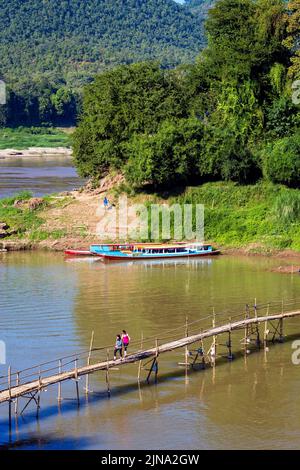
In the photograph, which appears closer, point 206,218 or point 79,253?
point 79,253

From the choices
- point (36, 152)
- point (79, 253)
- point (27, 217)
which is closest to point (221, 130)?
point (79, 253)

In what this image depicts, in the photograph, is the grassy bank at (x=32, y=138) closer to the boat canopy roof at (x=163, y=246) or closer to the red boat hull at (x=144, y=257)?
the boat canopy roof at (x=163, y=246)

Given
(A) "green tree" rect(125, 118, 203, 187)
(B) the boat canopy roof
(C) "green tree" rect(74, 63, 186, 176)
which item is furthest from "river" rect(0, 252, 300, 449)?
(C) "green tree" rect(74, 63, 186, 176)

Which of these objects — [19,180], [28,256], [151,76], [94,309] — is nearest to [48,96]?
[19,180]

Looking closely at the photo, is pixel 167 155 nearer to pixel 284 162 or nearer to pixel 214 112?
pixel 284 162

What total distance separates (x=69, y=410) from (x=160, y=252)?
2539 cm

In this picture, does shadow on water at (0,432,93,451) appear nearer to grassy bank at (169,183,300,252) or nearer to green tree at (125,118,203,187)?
grassy bank at (169,183,300,252)

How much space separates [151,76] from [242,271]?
18.8 m

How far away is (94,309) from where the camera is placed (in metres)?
41.2

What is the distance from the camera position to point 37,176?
90188 millimetres

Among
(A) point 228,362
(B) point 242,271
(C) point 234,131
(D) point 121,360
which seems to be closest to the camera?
(D) point 121,360

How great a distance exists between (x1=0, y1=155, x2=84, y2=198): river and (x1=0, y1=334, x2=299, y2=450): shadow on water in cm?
4144

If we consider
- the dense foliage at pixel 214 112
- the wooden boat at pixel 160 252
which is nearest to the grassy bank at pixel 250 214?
the dense foliage at pixel 214 112
